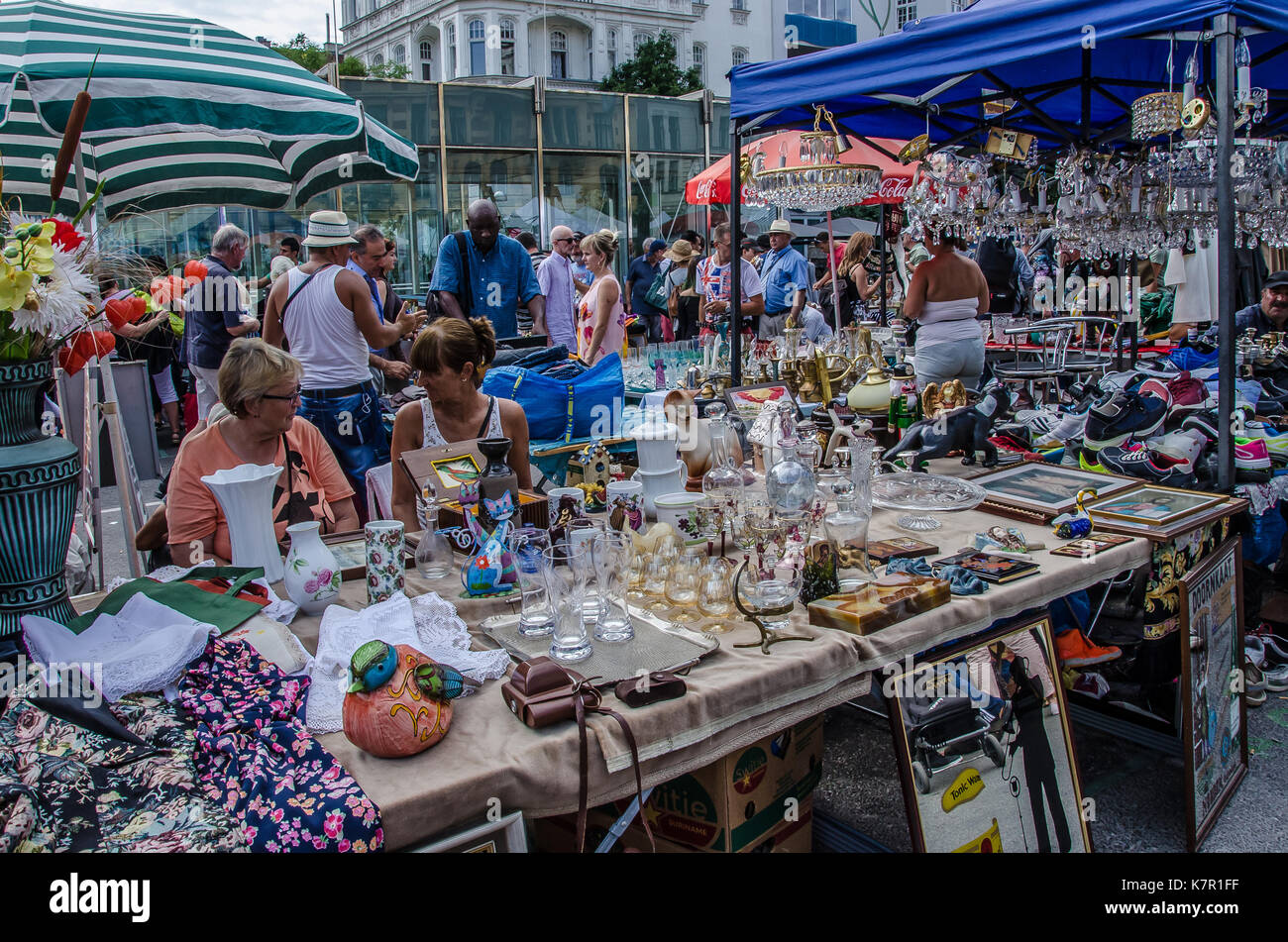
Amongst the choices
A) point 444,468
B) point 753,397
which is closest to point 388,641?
point 444,468

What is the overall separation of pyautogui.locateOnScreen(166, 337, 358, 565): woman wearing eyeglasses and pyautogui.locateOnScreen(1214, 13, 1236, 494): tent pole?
9.10 ft

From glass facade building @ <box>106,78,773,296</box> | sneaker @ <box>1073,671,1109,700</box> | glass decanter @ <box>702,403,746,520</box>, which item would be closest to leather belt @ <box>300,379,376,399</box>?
glass decanter @ <box>702,403,746,520</box>

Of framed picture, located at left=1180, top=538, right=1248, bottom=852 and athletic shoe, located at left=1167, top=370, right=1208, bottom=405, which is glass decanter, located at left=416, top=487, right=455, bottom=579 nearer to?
framed picture, located at left=1180, top=538, right=1248, bottom=852

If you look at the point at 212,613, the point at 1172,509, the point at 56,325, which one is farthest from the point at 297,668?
the point at 1172,509

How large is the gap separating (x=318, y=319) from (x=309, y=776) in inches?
125

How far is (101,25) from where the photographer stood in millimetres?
3229

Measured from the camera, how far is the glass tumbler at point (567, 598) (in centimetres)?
160

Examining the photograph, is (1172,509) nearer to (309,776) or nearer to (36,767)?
(309,776)

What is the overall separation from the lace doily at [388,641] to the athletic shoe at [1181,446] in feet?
7.93

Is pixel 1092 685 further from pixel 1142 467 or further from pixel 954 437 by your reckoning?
pixel 954 437

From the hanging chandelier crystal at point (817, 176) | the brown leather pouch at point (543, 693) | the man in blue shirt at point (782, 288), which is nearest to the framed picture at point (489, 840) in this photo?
the brown leather pouch at point (543, 693)

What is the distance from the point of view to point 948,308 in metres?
4.57

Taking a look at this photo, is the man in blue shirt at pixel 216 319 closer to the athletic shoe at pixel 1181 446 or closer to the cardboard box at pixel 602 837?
the cardboard box at pixel 602 837

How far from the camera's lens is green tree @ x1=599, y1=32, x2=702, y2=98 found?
105 feet
